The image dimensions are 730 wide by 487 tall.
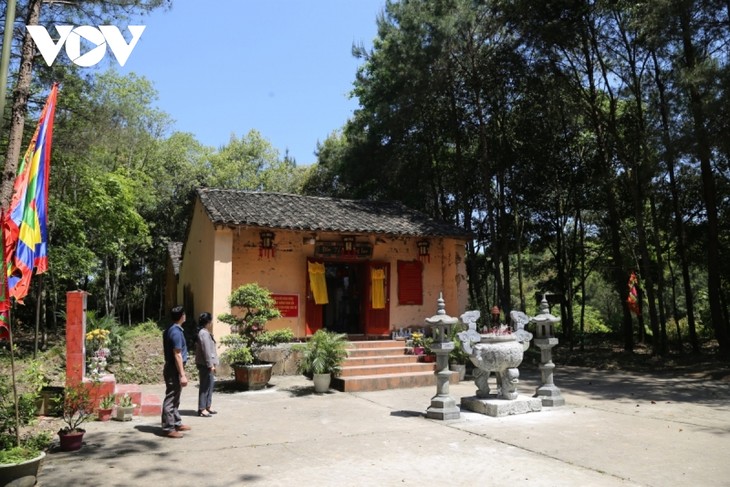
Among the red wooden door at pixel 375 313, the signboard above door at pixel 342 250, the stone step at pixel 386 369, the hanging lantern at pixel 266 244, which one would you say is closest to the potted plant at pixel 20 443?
the stone step at pixel 386 369

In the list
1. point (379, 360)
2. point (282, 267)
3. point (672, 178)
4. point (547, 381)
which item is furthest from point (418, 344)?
point (672, 178)

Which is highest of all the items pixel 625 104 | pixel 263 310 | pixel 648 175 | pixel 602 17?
pixel 602 17

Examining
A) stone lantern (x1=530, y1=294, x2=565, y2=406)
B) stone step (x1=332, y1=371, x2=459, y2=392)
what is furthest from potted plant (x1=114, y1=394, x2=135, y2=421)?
stone lantern (x1=530, y1=294, x2=565, y2=406)

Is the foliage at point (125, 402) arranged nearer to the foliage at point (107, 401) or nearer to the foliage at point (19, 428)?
the foliage at point (107, 401)

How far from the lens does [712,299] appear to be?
14.7m

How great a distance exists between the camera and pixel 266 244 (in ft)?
42.2

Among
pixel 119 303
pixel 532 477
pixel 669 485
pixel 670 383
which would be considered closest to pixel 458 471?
pixel 532 477

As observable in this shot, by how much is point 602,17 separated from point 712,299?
8071 mm

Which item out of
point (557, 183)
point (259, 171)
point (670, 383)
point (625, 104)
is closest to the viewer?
point (670, 383)

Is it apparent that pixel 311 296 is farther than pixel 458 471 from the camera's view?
Yes

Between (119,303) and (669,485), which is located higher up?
(119,303)

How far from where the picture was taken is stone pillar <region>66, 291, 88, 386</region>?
7071 mm

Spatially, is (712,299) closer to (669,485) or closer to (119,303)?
(669,485)

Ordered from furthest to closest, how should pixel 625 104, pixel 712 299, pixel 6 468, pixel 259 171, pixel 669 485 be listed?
pixel 259 171, pixel 625 104, pixel 712 299, pixel 669 485, pixel 6 468
